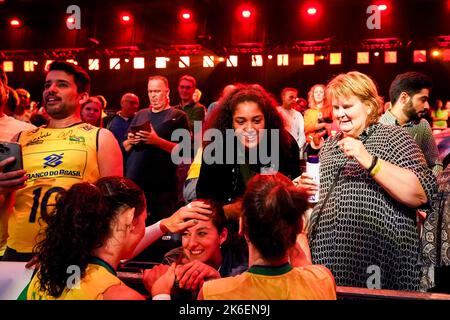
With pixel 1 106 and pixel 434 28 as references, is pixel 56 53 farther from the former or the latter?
pixel 1 106

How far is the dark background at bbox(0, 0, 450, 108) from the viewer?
1159 centimetres

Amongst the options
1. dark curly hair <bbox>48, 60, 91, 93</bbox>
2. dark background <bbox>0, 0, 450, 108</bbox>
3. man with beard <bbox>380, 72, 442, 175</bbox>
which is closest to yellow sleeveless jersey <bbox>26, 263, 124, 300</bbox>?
dark curly hair <bbox>48, 60, 91, 93</bbox>

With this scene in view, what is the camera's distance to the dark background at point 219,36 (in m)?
11.6

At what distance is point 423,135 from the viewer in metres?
3.42

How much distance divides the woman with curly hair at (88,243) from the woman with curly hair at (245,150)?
658mm

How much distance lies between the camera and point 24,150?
2.48 m

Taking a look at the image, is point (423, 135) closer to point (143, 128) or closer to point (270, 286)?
point (143, 128)

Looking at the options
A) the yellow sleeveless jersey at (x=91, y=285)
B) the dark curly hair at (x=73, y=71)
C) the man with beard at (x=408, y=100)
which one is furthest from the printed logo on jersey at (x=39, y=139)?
the man with beard at (x=408, y=100)

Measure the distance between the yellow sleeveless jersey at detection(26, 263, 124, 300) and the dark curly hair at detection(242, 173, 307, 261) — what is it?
46 cm

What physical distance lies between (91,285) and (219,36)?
38.9 feet

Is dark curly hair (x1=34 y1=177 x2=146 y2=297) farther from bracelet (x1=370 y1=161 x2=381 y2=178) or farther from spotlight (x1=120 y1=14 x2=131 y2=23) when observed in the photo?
spotlight (x1=120 y1=14 x2=131 y2=23)

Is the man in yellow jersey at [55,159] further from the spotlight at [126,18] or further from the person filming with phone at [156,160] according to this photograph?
the spotlight at [126,18]

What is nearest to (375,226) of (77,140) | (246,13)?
(77,140)

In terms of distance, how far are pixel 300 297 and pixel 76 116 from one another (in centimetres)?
174
